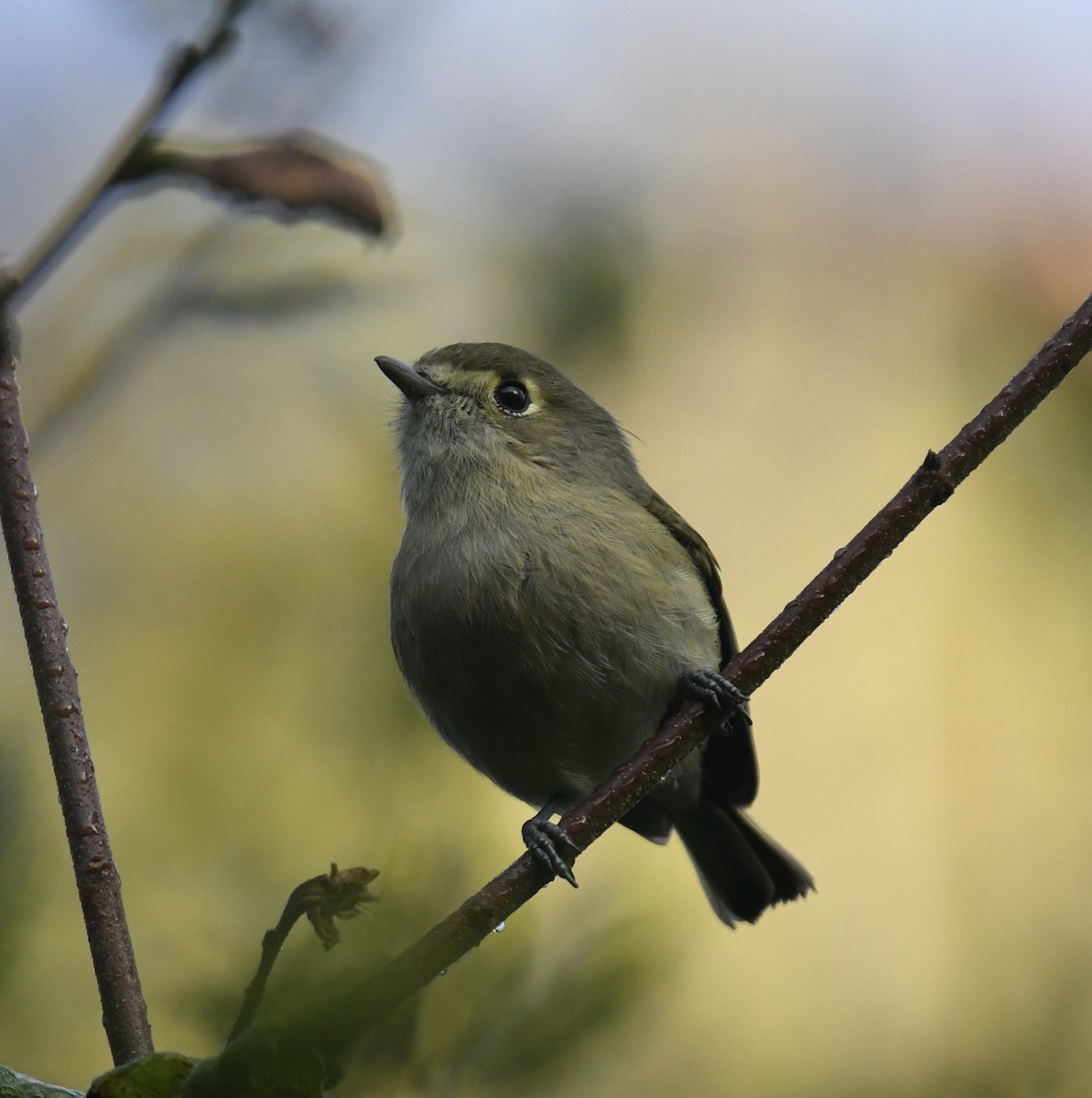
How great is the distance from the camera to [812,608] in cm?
188

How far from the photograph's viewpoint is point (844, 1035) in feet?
10.6

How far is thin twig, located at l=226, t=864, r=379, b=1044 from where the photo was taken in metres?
0.93

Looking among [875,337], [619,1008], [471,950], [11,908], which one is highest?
[875,337]

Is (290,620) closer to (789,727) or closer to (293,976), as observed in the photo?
(293,976)

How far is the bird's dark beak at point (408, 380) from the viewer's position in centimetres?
335

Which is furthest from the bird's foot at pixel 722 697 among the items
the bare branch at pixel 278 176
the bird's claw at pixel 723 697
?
the bare branch at pixel 278 176

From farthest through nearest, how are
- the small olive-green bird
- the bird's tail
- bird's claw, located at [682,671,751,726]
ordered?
the bird's tail < the small olive-green bird < bird's claw, located at [682,671,751,726]

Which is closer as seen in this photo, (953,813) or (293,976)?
(293,976)

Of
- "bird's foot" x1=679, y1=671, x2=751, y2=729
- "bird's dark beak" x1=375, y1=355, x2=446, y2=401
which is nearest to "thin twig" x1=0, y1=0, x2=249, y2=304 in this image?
"bird's foot" x1=679, y1=671, x2=751, y2=729

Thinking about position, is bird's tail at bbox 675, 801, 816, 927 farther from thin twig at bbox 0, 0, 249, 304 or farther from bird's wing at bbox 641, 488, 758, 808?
thin twig at bbox 0, 0, 249, 304

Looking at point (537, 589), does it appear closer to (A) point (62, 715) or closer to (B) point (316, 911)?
(A) point (62, 715)

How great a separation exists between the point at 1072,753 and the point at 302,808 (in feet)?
9.32

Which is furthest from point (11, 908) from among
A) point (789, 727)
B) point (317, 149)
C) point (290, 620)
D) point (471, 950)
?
point (789, 727)

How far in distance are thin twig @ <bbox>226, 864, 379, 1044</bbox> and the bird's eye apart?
2.37 metres
